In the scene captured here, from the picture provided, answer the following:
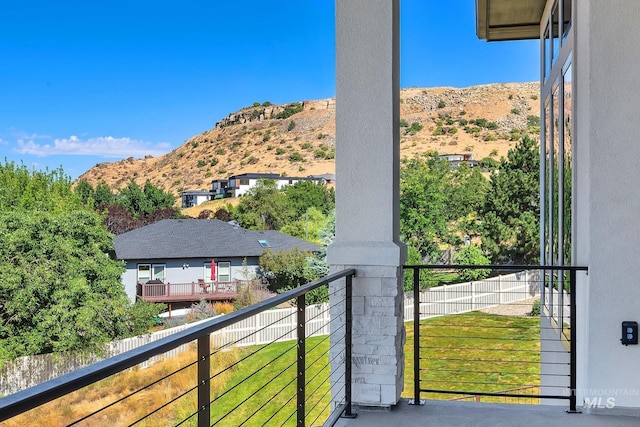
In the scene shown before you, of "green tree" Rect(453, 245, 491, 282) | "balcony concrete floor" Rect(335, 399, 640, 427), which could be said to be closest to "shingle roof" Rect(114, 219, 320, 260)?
"green tree" Rect(453, 245, 491, 282)

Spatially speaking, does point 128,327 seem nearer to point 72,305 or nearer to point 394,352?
point 72,305

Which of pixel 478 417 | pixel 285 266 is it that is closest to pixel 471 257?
pixel 285 266

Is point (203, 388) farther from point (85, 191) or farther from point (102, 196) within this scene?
point (102, 196)

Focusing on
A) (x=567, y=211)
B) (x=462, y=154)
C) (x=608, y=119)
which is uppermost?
(x=462, y=154)

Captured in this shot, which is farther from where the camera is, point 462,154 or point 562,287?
point 462,154

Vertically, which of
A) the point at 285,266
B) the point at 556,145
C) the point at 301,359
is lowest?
the point at 285,266

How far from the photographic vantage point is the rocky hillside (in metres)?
31.5

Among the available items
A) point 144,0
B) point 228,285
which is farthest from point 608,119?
point 144,0

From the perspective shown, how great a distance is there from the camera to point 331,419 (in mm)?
2576

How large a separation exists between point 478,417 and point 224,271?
26210 mm

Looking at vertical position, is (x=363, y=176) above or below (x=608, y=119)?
below

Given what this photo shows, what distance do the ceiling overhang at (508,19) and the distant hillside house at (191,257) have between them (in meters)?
21.8

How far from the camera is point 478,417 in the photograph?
2742 millimetres

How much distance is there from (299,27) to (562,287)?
45.6 metres
